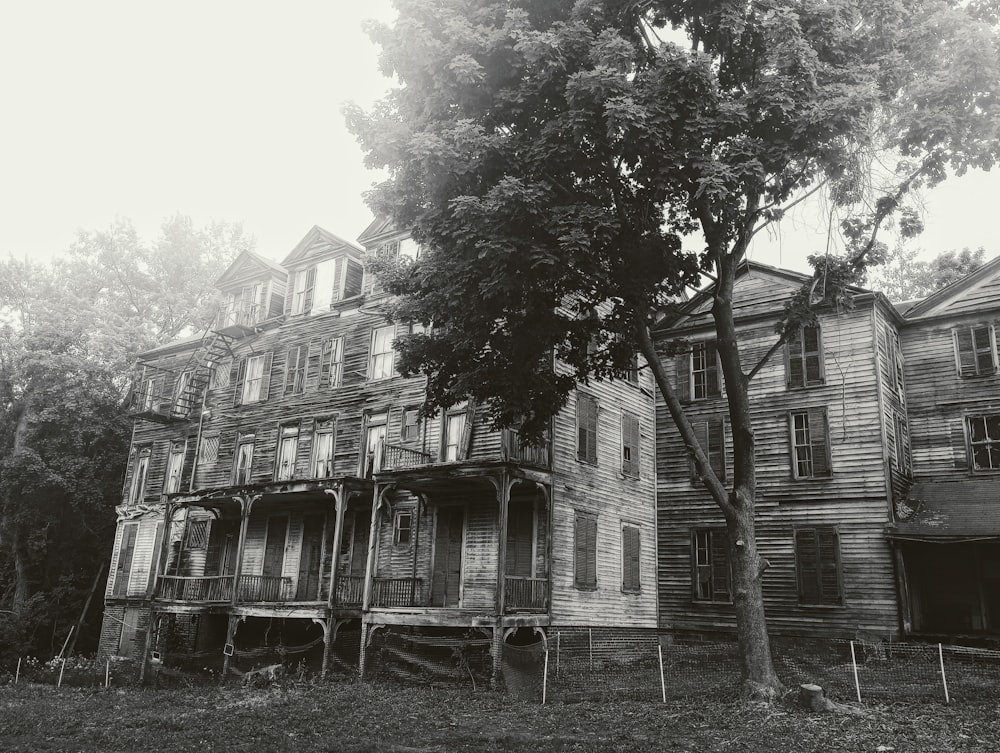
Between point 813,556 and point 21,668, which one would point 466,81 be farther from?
point 21,668

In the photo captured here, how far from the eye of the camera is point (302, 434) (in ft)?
89.6

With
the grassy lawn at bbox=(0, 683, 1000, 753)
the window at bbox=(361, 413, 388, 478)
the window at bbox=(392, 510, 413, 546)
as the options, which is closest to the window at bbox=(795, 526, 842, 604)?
the grassy lawn at bbox=(0, 683, 1000, 753)

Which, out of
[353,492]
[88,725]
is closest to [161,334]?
[353,492]

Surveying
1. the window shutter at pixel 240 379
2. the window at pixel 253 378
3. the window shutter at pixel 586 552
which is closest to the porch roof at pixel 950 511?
the window shutter at pixel 586 552

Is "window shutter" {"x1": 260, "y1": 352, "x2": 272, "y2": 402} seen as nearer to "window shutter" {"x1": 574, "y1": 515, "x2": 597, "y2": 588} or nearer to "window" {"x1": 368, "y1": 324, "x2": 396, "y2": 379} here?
"window" {"x1": 368, "y1": 324, "x2": 396, "y2": 379}

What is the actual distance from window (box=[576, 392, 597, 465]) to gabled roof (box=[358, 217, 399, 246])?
331 inches

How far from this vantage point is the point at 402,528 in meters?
23.7

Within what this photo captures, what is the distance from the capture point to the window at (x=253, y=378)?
2922 cm

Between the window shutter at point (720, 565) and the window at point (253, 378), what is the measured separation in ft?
51.0

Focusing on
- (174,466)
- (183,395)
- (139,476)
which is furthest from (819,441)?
(139,476)

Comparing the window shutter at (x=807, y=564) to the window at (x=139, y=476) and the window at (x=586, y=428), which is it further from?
the window at (x=139, y=476)

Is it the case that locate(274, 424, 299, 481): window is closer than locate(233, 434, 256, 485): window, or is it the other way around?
locate(274, 424, 299, 481): window

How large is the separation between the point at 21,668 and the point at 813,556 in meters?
25.3

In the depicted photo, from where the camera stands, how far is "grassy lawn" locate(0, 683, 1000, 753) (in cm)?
1217
